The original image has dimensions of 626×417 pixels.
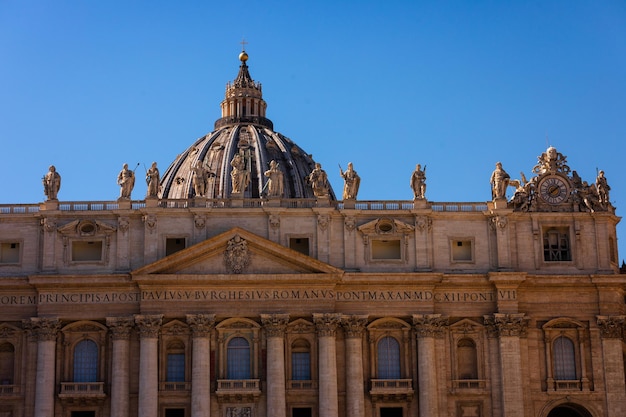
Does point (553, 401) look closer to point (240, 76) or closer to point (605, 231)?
point (605, 231)

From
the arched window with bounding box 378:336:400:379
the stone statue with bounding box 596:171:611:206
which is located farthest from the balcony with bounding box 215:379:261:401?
the stone statue with bounding box 596:171:611:206

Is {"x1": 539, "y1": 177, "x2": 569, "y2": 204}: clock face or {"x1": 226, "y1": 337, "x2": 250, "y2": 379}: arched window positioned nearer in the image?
{"x1": 226, "y1": 337, "x2": 250, "y2": 379}: arched window

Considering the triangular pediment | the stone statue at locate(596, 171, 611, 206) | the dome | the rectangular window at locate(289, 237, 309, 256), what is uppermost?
the dome

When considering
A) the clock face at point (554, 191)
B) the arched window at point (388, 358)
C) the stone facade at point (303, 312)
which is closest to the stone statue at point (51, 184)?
the stone facade at point (303, 312)

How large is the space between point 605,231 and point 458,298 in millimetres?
10474

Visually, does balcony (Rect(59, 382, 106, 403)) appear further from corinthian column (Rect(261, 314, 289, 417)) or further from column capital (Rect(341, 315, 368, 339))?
column capital (Rect(341, 315, 368, 339))

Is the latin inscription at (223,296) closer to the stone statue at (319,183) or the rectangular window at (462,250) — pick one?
the rectangular window at (462,250)

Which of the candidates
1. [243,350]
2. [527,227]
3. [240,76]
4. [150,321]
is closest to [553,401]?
[527,227]

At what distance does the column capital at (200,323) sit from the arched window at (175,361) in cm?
161

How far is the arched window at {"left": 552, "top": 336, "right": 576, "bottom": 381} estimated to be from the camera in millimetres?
82000

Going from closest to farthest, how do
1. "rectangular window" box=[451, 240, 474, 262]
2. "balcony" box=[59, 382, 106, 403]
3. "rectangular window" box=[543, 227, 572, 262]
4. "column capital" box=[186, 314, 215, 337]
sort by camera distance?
"balcony" box=[59, 382, 106, 403] → "column capital" box=[186, 314, 215, 337] → "rectangular window" box=[451, 240, 474, 262] → "rectangular window" box=[543, 227, 572, 262]

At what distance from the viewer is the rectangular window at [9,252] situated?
82.2 m

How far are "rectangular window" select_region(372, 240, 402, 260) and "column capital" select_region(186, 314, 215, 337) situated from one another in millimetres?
11017

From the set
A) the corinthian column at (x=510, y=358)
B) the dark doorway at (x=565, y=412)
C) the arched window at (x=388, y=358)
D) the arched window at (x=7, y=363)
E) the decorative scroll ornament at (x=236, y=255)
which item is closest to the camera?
the corinthian column at (x=510, y=358)
